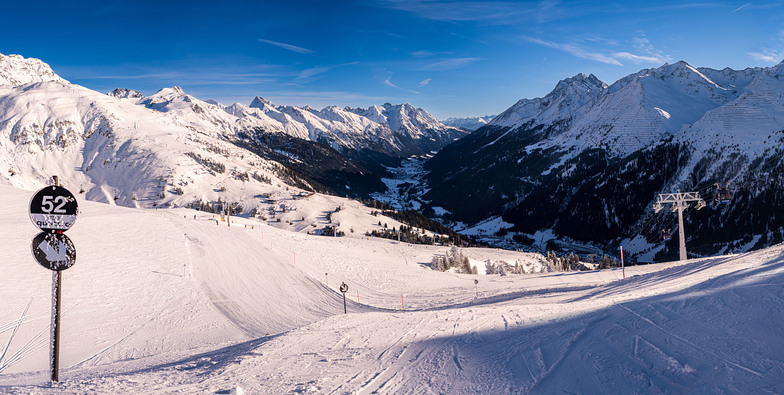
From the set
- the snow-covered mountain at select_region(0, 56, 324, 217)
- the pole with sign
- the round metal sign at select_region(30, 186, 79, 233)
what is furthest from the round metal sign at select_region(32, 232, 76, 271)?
the snow-covered mountain at select_region(0, 56, 324, 217)

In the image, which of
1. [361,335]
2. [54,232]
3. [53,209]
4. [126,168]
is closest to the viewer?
[53,209]

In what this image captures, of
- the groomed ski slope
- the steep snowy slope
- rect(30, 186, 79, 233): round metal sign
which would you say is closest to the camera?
rect(30, 186, 79, 233): round metal sign

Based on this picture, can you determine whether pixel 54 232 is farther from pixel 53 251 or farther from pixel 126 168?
pixel 126 168

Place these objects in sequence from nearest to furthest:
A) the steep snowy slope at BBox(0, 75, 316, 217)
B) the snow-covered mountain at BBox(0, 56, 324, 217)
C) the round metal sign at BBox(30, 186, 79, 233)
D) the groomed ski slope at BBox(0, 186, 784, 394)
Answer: the round metal sign at BBox(30, 186, 79, 233)
the groomed ski slope at BBox(0, 186, 784, 394)
the snow-covered mountain at BBox(0, 56, 324, 217)
the steep snowy slope at BBox(0, 75, 316, 217)

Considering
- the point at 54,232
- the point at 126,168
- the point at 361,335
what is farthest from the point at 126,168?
the point at 54,232

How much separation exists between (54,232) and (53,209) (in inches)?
18.5

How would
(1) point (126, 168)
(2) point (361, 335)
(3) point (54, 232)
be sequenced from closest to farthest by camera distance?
(3) point (54, 232) → (2) point (361, 335) → (1) point (126, 168)

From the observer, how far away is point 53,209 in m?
7.50

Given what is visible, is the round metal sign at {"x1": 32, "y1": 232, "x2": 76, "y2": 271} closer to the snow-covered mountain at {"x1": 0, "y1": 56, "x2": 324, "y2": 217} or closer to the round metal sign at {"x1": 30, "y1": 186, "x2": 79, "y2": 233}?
the round metal sign at {"x1": 30, "y1": 186, "x2": 79, "y2": 233}

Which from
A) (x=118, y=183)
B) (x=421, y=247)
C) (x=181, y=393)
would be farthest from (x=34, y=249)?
(x=118, y=183)

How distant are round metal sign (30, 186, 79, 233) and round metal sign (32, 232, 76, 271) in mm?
157

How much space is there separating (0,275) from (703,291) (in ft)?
125

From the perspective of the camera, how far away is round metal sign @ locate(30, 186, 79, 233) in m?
7.30

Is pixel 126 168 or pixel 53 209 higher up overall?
pixel 126 168
